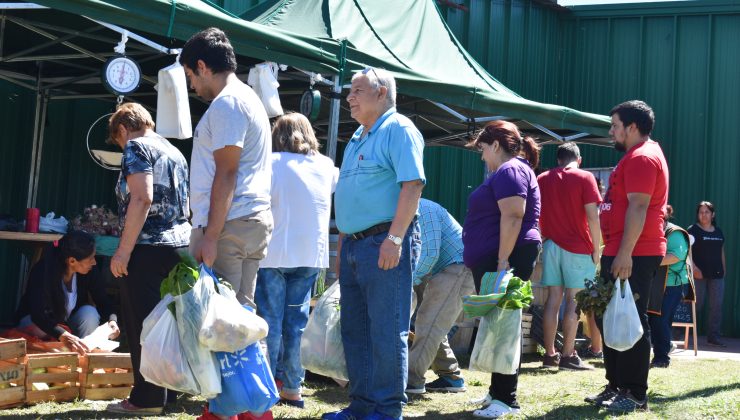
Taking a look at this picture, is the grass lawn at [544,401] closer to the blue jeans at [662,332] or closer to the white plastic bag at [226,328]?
the blue jeans at [662,332]

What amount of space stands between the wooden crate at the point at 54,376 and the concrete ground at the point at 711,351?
6.33m

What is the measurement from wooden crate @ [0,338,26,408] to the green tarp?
1946 millimetres

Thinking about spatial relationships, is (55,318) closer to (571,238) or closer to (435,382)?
(435,382)

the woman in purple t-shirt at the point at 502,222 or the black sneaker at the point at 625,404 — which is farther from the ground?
the woman in purple t-shirt at the point at 502,222

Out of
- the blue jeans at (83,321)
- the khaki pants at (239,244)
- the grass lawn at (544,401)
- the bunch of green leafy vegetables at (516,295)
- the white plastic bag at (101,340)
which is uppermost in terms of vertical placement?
the khaki pants at (239,244)

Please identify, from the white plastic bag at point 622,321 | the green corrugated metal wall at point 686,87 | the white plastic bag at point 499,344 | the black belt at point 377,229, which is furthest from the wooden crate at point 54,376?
the green corrugated metal wall at point 686,87

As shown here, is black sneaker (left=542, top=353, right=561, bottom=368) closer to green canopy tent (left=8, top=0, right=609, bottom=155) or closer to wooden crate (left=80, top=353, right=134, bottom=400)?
green canopy tent (left=8, top=0, right=609, bottom=155)

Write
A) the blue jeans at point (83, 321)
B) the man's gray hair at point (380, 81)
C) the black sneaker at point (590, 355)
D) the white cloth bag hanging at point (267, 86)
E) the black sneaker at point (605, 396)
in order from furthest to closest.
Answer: the black sneaker at point (590, 355) < the white cloth bag hanging at point (267, 86) < the blue jeans at point (83, 321) < the black sneaker at point (605, 396) < the man's gray hair at point (380, 81)

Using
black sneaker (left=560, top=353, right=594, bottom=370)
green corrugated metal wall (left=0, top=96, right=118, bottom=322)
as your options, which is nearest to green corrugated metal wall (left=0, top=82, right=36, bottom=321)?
green corrugated metal wall (left=0, top=96, right=118, bottom=322)

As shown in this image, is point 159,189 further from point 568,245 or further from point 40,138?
point 40,138

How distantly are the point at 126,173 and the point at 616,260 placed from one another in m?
2.63

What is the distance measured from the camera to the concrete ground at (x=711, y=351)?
9.59 metres

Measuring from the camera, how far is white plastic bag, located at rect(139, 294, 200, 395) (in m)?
3.57

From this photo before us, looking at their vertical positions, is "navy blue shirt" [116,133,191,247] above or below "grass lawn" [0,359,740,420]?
above
